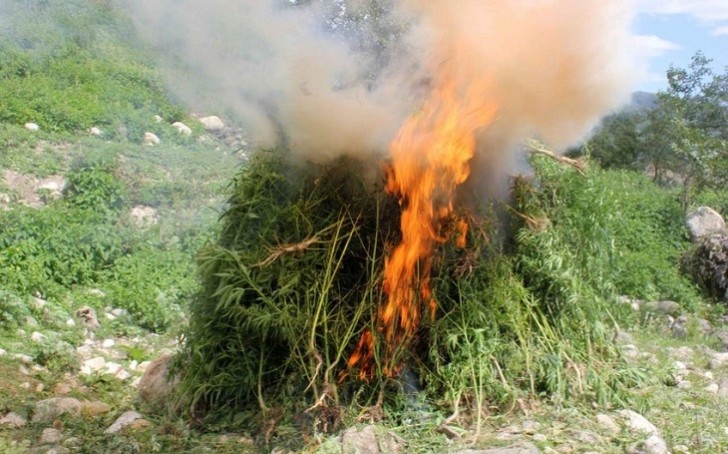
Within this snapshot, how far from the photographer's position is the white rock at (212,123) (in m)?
11.8

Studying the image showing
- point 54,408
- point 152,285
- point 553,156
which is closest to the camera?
point 54,408

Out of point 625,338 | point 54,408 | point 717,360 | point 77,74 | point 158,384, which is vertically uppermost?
point 77,74

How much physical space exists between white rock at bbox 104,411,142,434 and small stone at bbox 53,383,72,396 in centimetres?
79

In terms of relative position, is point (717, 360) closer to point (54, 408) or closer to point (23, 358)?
point (54, 408)

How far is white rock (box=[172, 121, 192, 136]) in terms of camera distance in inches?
436

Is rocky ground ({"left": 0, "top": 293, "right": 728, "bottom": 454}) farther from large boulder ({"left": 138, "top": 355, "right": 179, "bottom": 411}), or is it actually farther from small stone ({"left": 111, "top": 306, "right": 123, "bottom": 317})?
small stone ({"left": 111, "top": 306, "right": 123, "bottom": 317})

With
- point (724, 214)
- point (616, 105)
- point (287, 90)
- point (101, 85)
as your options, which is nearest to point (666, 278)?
Result: point (724, 214)

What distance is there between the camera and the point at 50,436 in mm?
4336

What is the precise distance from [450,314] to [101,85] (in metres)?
8.47

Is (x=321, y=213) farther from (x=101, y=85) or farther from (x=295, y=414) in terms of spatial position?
(x=101, y=85)

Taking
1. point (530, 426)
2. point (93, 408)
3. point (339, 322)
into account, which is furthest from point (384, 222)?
point (93, 408)

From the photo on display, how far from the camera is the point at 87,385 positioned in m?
5.45

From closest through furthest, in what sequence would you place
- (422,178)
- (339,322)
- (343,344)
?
1. (343,344)
2. (339,322)
3. (422,178)

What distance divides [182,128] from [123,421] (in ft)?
23.6
